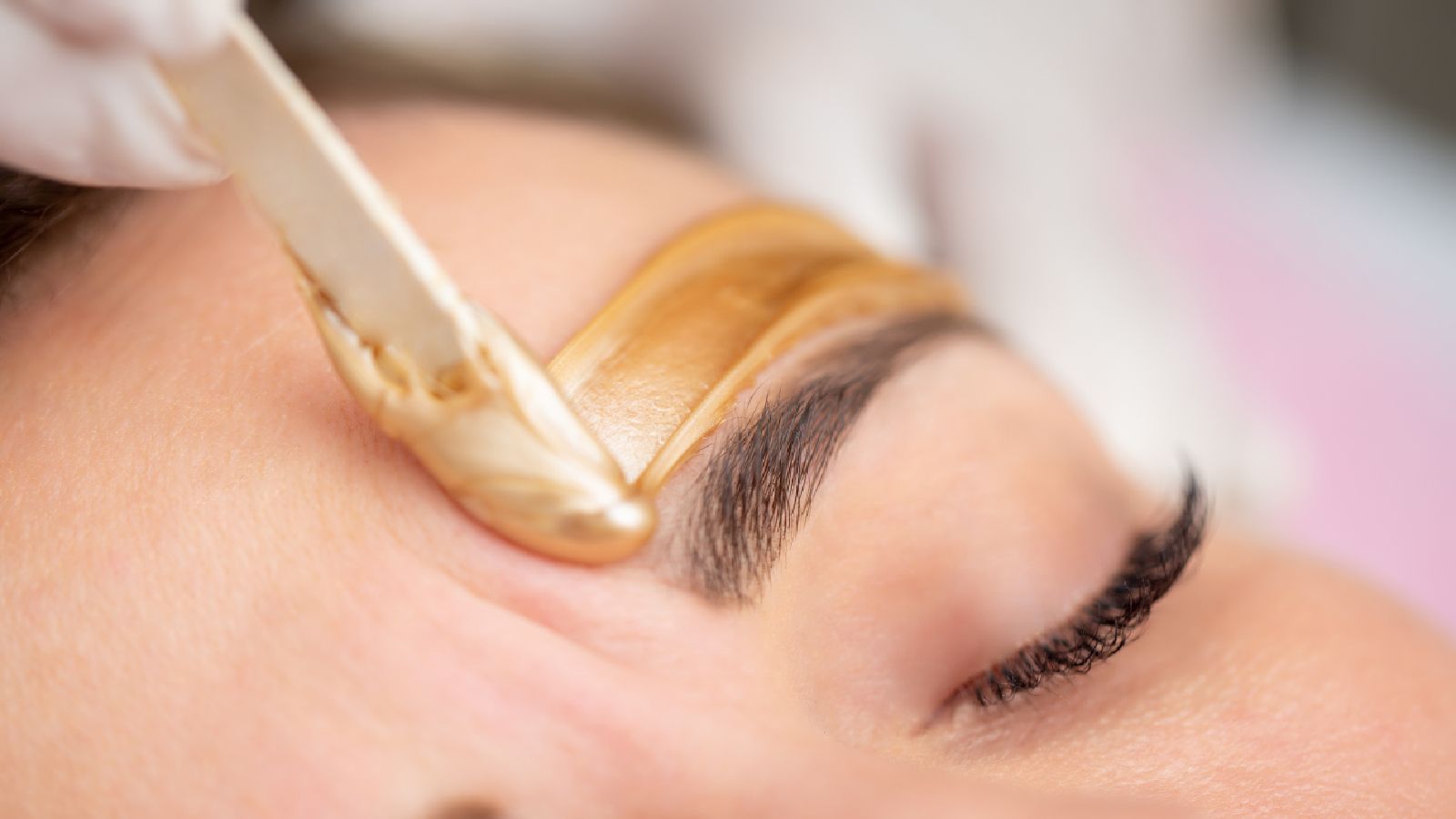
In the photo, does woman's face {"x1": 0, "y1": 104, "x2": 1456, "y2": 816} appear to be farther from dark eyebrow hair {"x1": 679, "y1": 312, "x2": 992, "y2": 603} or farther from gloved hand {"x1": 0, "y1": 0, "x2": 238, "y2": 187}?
gloved hand {"x1": 0, "y1": 0, "x2": 238, "y2": 187}

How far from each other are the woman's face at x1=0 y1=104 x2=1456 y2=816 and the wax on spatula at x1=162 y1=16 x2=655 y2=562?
0.09ft

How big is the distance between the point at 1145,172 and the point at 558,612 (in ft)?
4.16

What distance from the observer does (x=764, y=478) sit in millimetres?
563

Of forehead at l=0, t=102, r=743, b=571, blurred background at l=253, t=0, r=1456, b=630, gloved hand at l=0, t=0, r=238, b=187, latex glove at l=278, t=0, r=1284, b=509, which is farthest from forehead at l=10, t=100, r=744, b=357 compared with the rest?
latex glove at l=278, t=0, r=1284, b=509

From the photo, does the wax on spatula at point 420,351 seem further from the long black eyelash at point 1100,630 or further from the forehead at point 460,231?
the long black eyelash at point 1100,630

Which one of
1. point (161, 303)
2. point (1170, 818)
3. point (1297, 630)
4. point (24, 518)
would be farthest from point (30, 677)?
point (1297, 630)

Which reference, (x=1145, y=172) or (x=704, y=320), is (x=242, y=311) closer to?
(x=704, y=320)

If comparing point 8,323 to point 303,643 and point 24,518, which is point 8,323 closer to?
point 24,518

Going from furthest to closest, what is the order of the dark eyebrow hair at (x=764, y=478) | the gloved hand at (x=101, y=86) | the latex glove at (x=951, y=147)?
the latex glove at (x=951, y=147), the dark eyebrow hair at (x=764, y=478), the gloved hand at (x=101, y=86)

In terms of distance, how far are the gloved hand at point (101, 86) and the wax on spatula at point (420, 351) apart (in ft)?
0.05

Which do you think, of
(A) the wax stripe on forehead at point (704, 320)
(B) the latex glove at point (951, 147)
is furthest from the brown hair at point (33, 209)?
(B) the latex glove at point (951, 147)

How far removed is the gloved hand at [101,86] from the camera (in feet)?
1.45

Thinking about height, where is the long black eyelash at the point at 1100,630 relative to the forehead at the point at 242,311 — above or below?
below

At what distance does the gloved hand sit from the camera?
1.45 ft
